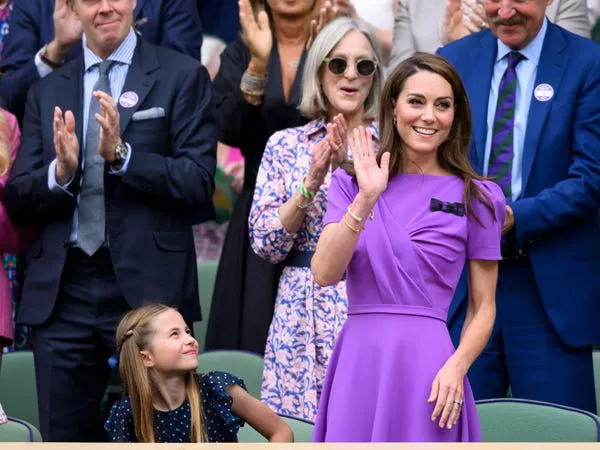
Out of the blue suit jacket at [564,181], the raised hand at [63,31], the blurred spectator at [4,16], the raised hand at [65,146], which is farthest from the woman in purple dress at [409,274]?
the blurred spectator at [4,16]

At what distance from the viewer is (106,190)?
187 inches

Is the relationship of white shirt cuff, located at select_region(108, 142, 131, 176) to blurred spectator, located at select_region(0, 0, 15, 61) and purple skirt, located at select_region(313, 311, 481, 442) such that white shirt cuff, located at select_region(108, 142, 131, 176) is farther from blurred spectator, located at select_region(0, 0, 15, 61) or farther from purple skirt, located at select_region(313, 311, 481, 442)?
purple skirt, located at select_region(313, 311, 481, 442)

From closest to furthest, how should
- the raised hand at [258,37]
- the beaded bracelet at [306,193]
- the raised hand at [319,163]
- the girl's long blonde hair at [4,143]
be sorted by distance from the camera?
1. the raised hand at [319,163]
2. the beaded bracelet at [306,193]
3. the girl's long blonde hair at [4,143]
4. the raised hand at [258,37]

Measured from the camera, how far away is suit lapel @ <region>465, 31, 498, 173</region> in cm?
459

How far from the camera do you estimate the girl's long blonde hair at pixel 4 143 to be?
486 centimetres

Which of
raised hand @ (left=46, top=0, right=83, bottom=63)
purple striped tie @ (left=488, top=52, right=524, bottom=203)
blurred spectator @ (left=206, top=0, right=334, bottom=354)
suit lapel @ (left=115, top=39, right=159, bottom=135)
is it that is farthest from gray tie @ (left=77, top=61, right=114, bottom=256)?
purple striped tie @ (left=488, top=52, right=524, bottom=203)

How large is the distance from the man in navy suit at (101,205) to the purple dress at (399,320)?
1287 mm

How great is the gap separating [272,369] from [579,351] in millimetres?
1120

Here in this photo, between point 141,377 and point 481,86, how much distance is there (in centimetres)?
172

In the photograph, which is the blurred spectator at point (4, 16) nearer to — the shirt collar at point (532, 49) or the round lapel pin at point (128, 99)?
the round lapel pin at point (128, 99)

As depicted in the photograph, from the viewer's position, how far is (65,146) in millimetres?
4582

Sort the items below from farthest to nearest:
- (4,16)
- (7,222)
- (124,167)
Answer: (4,16), (7,222), (124,167)

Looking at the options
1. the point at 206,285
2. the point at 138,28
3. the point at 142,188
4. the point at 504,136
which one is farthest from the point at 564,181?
the point at 206,285

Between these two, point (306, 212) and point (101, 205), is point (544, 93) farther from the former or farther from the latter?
point (101, 205)
